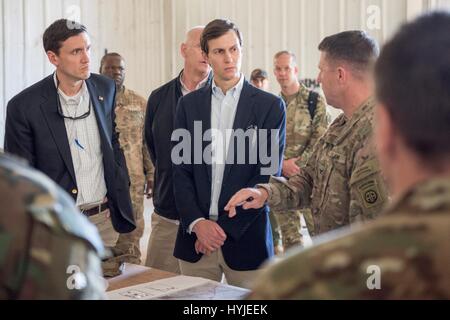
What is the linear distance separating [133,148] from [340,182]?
2707mm

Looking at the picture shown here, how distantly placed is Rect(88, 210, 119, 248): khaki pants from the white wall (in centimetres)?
349

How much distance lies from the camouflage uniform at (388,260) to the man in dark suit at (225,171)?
6.85ft

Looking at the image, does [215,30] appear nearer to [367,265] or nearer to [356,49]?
[356,49]

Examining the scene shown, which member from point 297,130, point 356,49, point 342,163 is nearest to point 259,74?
point 297,130

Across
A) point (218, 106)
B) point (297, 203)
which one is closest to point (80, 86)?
point (218, 106)

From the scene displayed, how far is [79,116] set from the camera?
309cm

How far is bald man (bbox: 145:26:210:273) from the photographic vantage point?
12.0 ft

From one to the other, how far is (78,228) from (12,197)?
0.11 metres

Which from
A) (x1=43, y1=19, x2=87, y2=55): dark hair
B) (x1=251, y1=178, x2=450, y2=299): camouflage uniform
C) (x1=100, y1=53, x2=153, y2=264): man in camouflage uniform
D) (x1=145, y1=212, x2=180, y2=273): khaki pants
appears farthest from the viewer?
(x1=100, y1=53, x2=153, y2=264): man in camouflage uniform

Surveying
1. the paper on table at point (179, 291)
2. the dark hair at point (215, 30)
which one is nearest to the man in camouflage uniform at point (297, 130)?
the dark hair at point (215, 30)

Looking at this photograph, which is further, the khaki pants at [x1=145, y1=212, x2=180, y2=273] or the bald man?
the khaki pants at [x1=145, y1=212, x2=180, y2=273]

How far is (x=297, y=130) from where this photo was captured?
521cm

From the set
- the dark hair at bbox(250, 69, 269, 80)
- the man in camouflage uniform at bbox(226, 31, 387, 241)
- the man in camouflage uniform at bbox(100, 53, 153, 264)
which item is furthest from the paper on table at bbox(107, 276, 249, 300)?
the dark hair at bbox(250, 69, 269, 80)

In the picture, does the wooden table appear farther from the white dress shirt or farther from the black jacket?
the black jacket
